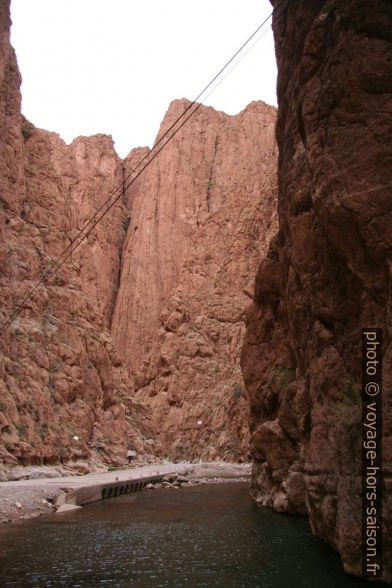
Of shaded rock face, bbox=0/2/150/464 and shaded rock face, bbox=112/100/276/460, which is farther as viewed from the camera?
shaded rock face, bbox=112/100/276/460

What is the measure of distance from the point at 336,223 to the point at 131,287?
95.5 metres

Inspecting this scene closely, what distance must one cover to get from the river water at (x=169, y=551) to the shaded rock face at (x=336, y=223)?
53.6 inches

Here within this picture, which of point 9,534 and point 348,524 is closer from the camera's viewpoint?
point 348,524

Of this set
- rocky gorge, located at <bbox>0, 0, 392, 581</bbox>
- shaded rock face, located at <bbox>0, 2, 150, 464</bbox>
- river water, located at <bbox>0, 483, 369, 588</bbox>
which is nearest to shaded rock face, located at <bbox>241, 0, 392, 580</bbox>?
rocky gorge, located at <bbox>0, 0, 392, 581</bbox>

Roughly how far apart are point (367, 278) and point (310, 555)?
26.2 feet

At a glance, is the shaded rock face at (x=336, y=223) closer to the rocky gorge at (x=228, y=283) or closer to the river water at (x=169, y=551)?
the rocky gorge at (x=228, y=283)

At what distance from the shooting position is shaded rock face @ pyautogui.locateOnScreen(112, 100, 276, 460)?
7738 centimetres

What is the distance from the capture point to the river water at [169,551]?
14.2 meters

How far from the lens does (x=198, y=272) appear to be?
9544 cm

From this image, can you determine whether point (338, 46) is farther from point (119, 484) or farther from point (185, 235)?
point (185, 235)

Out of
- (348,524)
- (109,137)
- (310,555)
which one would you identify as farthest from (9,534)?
(109,137)

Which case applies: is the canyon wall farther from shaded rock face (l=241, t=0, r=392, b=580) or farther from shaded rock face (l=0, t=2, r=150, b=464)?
shaded rock face (l=241, t=0, r=392, b=580)

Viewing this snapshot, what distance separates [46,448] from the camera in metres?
41.5

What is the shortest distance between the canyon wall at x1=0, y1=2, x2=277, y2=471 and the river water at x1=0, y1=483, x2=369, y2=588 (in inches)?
616
